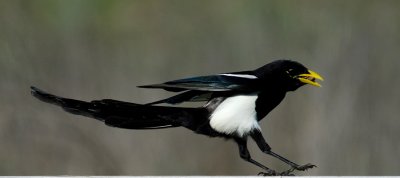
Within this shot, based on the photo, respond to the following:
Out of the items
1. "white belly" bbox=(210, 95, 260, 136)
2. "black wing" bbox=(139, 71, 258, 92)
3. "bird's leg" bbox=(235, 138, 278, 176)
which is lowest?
"bird's leg" bbox=(235, 138, 278, 176)

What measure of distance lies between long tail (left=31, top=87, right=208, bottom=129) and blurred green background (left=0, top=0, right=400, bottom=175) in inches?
30.1

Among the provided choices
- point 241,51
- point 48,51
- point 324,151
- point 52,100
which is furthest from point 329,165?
point 52,100

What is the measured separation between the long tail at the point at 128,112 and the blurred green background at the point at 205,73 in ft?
2.51

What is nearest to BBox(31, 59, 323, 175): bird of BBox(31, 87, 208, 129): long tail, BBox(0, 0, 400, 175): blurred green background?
BBox(31, 87, 208, 129): long tail

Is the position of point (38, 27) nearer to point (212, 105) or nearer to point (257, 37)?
point (257, 37)

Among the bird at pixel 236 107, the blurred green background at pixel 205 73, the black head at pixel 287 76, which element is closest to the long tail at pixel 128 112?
the bird at pixel 236 107

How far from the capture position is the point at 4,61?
304cm

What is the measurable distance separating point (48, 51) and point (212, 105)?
3.36 feet

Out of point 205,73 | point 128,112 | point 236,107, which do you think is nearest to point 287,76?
point 236,107

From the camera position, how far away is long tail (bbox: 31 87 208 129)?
6.32 ft

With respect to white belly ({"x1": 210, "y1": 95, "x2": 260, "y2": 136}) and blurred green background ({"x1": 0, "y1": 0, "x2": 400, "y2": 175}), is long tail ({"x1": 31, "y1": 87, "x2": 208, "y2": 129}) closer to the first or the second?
white belly ({"x1": 210, "y1": 95, "x2": 260, "y2": 136})

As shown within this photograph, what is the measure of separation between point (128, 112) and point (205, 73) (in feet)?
2.83

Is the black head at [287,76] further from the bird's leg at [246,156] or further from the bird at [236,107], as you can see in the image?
the bird's leg at [246,156]

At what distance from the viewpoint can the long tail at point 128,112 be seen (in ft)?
6.32
